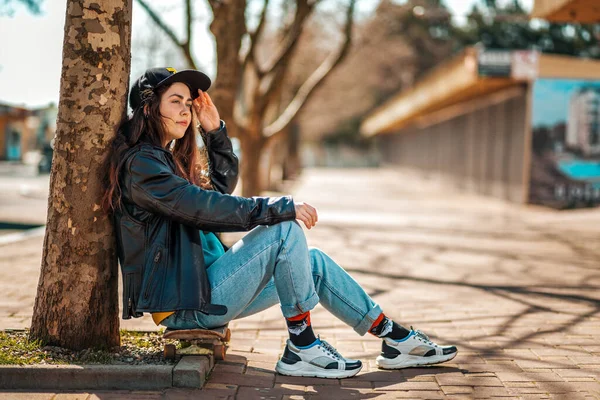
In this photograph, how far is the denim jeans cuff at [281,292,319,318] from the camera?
333 centimetres

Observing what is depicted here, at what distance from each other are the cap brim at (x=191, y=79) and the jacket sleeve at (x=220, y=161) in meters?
0.39

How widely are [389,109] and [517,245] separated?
90.3 ft

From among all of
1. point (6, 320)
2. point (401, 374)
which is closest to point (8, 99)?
point (6, 320)

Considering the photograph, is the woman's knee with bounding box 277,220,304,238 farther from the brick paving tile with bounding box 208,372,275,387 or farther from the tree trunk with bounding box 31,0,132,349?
the tree trunk with bounding box 31,0,132,349

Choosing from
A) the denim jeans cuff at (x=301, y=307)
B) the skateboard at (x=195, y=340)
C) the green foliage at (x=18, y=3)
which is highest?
the green foliage at (x=18, y=3)

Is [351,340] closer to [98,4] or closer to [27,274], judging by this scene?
[98,4]

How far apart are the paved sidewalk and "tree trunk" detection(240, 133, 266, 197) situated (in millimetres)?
1333

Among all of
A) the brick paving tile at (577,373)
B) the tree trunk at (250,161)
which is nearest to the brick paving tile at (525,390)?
the brick paving tile at (577,373)

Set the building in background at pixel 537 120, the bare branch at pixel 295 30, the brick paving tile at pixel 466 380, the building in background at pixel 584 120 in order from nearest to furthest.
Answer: the brick paving tile at pixel 466 380 → the bare branch at pixel 295 30 → the building in background at pixel 537 120 → the building in background at pixel 584 120

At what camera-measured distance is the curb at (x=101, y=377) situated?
3102 mm

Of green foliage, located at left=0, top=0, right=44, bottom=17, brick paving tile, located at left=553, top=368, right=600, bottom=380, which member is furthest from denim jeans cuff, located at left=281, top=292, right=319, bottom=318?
green foliage, located at left=0, top=0, right=44, bottom=17

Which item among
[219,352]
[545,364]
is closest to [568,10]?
[545,364]

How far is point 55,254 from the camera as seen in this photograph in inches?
133

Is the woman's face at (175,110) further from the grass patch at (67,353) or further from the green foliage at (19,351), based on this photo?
the green foliage at (19,351)
